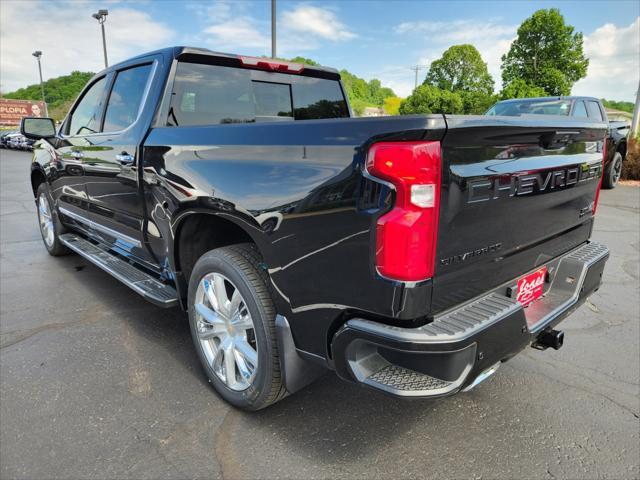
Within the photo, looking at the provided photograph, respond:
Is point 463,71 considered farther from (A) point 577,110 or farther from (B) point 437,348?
(B) point 437,348

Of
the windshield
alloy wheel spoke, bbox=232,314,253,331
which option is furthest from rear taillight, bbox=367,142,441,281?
the windshield

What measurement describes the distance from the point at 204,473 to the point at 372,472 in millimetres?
760

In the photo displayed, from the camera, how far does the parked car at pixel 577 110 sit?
9188mm

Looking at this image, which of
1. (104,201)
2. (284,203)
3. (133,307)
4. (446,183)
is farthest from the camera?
(133,307)

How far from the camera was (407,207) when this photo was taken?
1.58m

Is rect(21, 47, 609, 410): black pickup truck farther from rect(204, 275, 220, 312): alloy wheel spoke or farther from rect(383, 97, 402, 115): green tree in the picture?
rect(383, 97, 402, 115): green tree

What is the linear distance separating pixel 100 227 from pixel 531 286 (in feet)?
11.2

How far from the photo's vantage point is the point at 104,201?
3.61m

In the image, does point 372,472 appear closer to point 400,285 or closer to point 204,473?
point 204,473

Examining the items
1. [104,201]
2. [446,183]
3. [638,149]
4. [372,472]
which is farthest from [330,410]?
[638,149]

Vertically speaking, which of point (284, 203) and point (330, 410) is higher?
point (284, 203)

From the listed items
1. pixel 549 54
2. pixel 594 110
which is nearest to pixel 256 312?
pixel 594 110

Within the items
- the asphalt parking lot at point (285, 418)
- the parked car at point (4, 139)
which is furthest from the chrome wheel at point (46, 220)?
the parked car at point (4, 139)

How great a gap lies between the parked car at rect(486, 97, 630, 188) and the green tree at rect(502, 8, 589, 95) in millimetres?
32288
